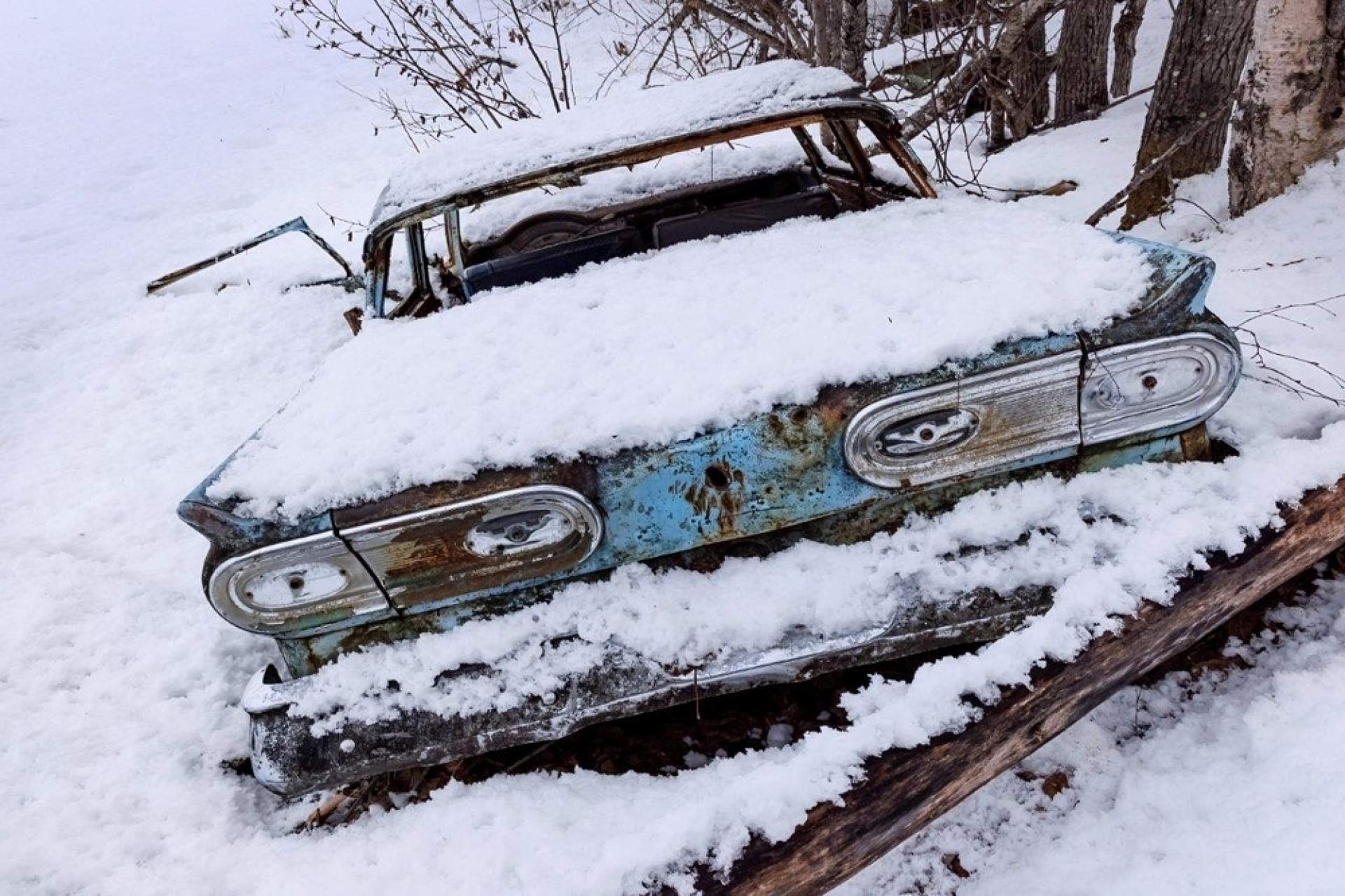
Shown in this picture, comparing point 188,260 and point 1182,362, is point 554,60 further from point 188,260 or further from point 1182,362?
point 1182,362

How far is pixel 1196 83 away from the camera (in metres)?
3.86

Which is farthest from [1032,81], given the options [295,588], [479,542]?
[295,588]

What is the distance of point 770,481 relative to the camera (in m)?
1.75

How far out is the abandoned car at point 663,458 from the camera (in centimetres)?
171

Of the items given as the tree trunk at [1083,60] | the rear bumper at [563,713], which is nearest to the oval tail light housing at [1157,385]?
the rear bumper at [563,713]

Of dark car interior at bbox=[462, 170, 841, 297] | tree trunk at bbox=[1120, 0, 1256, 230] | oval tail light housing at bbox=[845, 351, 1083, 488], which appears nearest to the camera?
oval tail light housing at bbox=[845, 351, 1083, 488]

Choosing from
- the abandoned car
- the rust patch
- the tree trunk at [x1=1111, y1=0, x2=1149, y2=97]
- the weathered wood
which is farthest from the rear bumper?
the tree trunk at [x1=1111, y1=0, x2=1149, y2=97]

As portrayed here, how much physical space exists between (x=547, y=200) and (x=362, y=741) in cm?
237

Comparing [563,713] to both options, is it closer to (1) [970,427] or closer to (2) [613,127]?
(1) [970,427]

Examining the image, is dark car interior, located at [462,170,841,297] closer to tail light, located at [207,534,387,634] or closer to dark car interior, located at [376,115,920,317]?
dark car interior, located at [376,115,920,317]

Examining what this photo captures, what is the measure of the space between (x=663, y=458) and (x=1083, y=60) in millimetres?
6398

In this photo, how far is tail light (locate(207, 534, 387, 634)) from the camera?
1.74m

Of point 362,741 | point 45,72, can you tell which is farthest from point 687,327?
point 45,72

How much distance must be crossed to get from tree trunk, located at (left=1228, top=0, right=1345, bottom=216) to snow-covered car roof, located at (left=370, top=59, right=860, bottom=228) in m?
1.70
